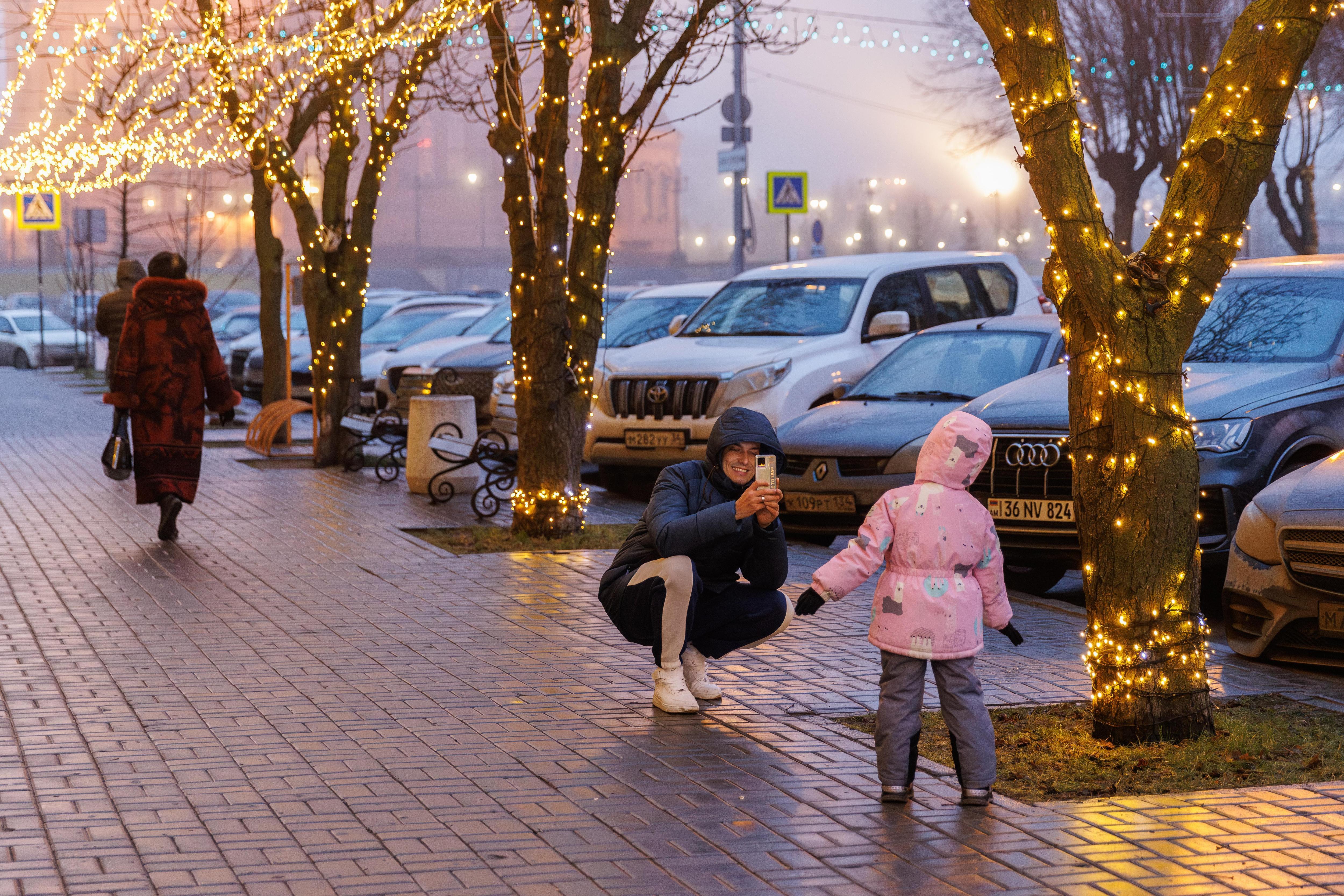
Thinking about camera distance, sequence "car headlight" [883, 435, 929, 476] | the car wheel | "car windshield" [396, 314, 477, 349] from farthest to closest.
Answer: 1. "car windshield" [396, 314, 477, 349]
2. "car headlight" [883, 435, 929, 476]
3. the car wheel

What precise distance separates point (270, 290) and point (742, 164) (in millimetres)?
11591

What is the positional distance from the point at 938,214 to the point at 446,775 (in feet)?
378

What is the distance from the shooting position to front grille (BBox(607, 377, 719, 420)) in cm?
1388

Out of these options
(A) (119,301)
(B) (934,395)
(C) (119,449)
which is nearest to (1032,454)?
(B) (934,395)

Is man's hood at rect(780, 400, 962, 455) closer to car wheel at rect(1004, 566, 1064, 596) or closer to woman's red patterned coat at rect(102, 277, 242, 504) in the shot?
car wheel at rect(1004, 566, 1064, 596)

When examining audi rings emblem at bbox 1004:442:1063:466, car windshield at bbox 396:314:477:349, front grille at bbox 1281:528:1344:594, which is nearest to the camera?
front grille at bbox 1281:528:1344:594

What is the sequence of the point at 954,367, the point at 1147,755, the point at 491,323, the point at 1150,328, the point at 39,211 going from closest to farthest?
the point at 1147,755, the point at 1150,328, the point at 954,367, the point at 491,323, the point at 39,211

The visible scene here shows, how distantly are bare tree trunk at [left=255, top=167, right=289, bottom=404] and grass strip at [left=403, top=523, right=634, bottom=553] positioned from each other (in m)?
8.02

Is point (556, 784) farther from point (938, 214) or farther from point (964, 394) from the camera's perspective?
point (938, 214)

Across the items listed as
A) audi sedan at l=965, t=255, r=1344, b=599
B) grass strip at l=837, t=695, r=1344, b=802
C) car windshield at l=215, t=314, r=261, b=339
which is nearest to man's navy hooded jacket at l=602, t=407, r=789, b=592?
grass strip at l=837, t=695, r=1344, b=802

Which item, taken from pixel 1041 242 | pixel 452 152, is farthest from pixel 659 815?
pixel 1041 242

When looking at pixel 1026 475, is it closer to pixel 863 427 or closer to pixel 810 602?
pixel 863 427

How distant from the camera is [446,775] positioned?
18.6ft

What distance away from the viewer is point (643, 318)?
18016 millimetres
